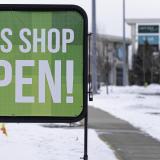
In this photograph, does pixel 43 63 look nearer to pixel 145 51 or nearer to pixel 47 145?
pixel 47 145

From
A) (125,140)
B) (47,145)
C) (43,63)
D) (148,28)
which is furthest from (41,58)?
(148,28)

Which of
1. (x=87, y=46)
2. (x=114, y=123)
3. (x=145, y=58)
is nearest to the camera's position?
(x=87, y=46)

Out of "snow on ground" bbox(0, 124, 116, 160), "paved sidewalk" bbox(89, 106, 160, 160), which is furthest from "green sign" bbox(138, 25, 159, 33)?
"snow on ground" bbox(0, 124, 116, 160)

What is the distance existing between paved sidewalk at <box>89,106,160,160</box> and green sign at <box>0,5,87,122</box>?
373cm

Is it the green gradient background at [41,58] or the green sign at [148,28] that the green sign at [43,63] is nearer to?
the green gradient background at [41,58]

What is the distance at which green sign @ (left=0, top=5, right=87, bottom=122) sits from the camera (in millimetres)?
8578

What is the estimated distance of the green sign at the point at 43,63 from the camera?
858cm

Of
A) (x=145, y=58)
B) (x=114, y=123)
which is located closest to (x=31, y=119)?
(x=114, y=123)

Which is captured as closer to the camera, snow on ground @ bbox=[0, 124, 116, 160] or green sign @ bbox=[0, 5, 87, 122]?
green sign @ bbox=[0, 5, 87, 122]

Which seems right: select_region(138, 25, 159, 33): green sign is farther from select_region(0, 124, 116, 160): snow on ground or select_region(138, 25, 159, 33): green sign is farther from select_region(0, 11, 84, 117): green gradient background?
select_region(0, 11, 84, 117): green gradient background

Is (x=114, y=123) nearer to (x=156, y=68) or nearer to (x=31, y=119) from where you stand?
(x=31, y=119)

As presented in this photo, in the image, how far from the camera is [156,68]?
9406 cm

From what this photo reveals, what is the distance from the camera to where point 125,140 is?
15.7 metres

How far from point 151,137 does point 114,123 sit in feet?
15.4
